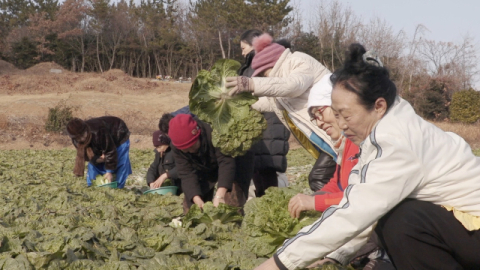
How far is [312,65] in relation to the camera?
4348 millimetres

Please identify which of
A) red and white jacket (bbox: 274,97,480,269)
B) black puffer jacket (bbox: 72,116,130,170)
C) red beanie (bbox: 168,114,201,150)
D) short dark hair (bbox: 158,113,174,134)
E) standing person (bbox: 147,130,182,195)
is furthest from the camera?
black puffer jacket (bbox: 72,116,130,170)

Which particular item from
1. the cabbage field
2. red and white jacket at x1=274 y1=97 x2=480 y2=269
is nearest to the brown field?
the cabbage field

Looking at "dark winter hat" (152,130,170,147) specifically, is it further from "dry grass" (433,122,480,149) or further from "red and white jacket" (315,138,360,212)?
"dry grass" (433,122,480,149)

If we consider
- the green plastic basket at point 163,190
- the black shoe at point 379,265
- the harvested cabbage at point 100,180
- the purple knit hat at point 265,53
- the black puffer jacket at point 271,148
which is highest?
the purple knit hat at point 265,53

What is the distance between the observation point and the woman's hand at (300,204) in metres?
3.33

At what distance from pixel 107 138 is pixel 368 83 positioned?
17.4ft

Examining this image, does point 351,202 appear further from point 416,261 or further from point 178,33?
point 178,33

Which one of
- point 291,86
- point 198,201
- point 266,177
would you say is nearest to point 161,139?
point 266,177

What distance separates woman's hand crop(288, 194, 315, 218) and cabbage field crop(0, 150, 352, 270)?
0.14 m

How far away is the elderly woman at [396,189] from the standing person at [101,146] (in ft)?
16.2

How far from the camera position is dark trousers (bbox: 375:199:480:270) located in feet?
8.29

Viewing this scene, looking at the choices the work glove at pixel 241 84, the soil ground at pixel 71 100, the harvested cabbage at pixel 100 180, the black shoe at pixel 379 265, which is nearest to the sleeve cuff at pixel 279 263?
the black shoe at pixel 379 265

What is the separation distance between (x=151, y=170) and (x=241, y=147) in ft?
10.2

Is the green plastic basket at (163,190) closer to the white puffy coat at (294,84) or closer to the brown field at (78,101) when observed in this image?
the white puffy coat at (294,84)
